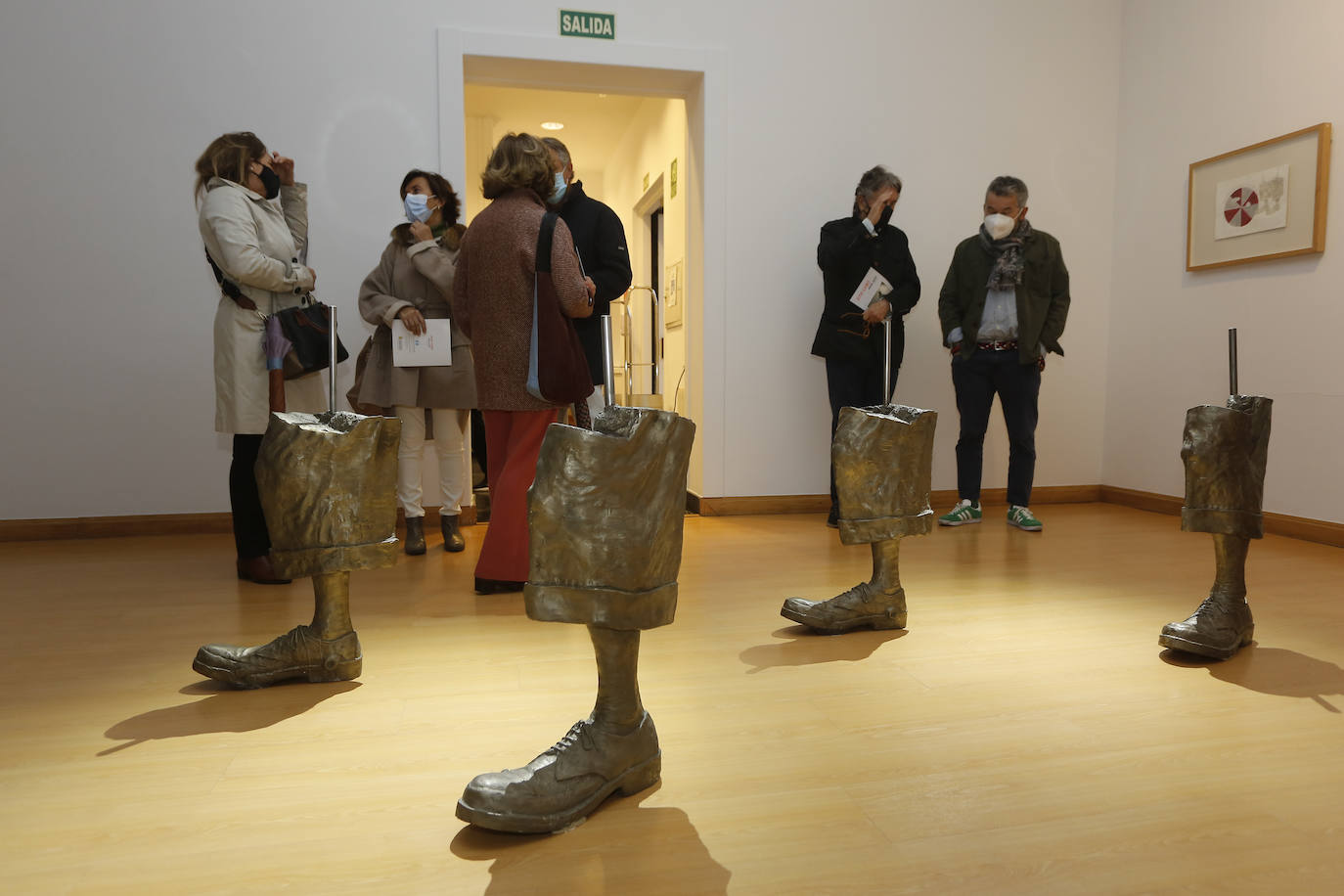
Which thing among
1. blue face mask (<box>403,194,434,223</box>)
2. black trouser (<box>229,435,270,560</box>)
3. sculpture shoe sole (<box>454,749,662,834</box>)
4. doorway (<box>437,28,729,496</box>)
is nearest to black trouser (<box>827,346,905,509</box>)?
doorway (<box>437,28,729,496</box>)

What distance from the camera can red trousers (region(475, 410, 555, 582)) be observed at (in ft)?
8.82

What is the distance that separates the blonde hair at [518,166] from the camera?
2646mm

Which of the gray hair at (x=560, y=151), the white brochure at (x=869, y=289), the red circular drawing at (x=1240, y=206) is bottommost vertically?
the white brochure at (x=869, y=289)

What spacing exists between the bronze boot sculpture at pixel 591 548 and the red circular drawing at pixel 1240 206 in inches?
161

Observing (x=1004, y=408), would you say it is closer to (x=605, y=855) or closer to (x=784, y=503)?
(x=784, y=503)

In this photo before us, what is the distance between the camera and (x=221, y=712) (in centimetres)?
182

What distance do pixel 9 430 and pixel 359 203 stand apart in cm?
186

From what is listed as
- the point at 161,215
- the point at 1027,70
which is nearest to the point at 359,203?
the point at 161,215

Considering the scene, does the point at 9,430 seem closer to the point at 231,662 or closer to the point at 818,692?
the point at 231,662

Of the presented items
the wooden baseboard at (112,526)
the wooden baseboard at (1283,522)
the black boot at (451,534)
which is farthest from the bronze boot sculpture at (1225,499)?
the wooden baseboard at (112,526)

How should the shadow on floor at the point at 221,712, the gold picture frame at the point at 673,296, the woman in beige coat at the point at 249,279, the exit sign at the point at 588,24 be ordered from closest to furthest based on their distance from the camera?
the shadow on floor at the point at 221,712, the woman in beige coat at the point at 249,279, the exit sign at the point at 588,24, the gold picture frame at the point at 673,296

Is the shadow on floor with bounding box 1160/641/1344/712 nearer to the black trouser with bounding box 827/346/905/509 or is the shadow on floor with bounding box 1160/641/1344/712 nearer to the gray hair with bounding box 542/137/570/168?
the black trouser with bounding box 827/346/905/509

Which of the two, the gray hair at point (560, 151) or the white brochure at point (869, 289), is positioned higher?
the gray hair at point (560, 151)

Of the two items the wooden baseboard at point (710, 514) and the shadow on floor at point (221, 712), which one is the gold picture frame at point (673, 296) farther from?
the shadow on floor at point (221, 712)
